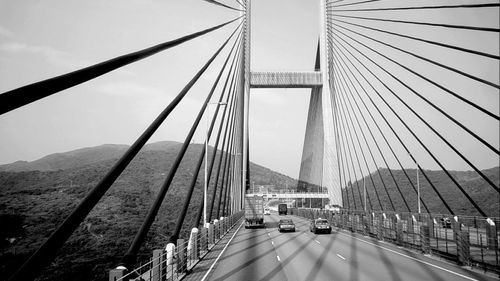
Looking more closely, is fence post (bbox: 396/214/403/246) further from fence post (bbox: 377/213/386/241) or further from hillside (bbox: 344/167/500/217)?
hillside (bbox: 344/167/500/217)

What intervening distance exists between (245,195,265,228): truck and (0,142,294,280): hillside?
21996 millimetres

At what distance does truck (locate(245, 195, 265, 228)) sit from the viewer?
42.1 meters

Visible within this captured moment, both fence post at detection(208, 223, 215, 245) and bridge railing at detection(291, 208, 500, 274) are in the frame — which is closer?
bridge railing at detection(291, 208, 500, 274)

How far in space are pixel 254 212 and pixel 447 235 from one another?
26.8 meters

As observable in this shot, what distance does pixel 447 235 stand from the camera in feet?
61.0

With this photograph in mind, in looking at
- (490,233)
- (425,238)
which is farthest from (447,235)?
(490,233)

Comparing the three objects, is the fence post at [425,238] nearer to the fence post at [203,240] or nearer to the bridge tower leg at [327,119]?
the fence post at [203,240]

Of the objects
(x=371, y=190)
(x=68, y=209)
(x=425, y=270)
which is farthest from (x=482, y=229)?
(x=371, y=190)

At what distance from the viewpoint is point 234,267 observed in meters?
15.5

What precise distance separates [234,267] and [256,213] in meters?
28.0

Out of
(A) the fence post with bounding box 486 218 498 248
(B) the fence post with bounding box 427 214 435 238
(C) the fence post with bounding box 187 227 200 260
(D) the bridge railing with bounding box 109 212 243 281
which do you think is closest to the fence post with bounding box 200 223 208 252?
(D) the bridge railing with bounding box 109 212 243 281

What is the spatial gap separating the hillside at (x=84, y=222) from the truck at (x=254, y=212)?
22.0m

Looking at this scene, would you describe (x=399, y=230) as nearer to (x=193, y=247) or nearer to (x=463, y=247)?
(x=463, y=247)

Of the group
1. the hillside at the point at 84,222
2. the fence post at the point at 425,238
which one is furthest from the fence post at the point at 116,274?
the hillside at the point at 84,222
